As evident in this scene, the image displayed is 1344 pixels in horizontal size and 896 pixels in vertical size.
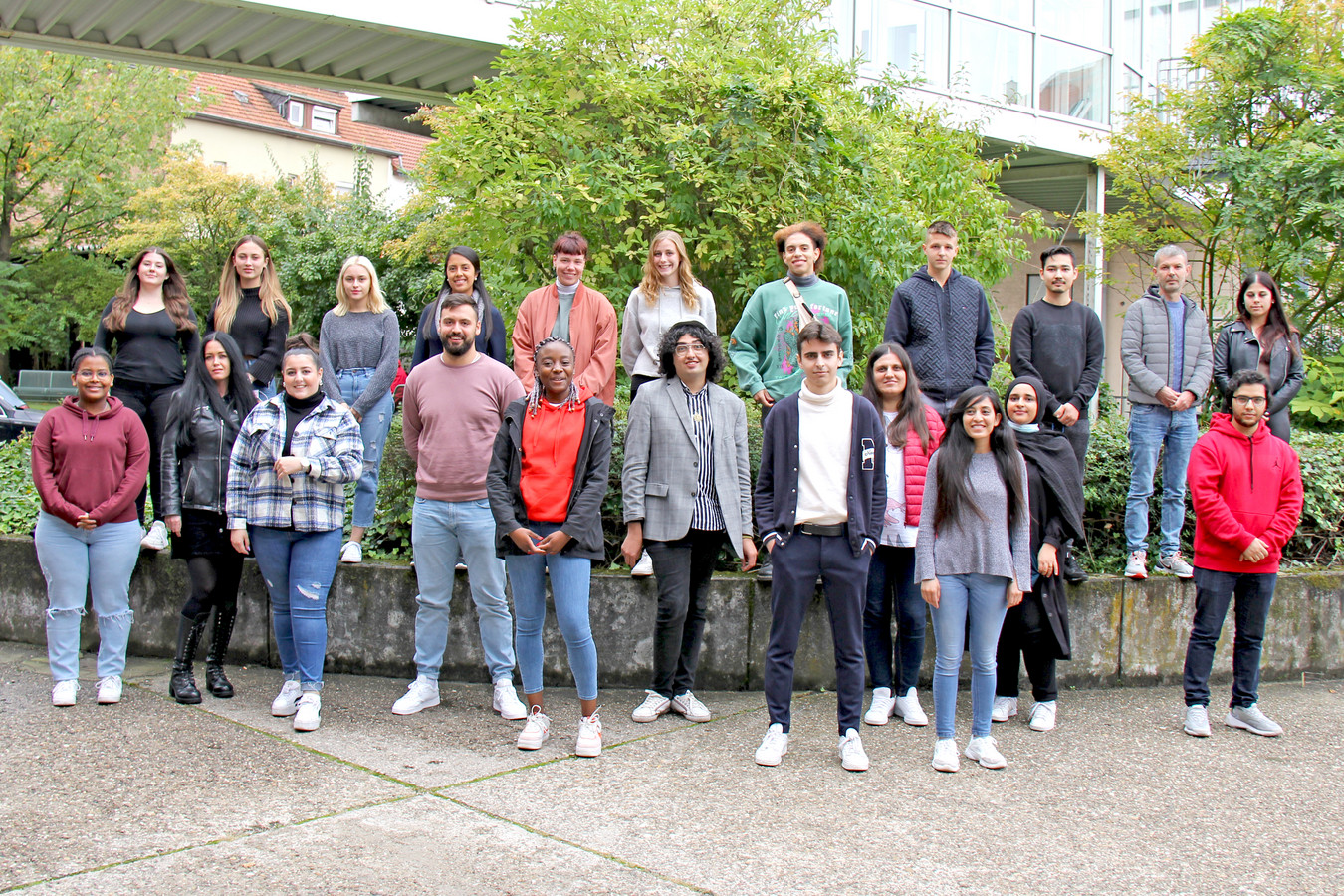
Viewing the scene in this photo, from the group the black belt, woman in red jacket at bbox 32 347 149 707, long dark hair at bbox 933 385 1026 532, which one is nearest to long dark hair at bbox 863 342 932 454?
long dark hair at bbox 933 385 1026 532

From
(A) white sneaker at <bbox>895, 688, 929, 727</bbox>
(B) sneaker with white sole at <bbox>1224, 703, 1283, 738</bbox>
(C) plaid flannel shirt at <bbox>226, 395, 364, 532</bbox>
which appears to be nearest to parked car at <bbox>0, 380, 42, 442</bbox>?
(C) plaid flannel shirt at <bbox>226, 395, 364, 532</bbox>

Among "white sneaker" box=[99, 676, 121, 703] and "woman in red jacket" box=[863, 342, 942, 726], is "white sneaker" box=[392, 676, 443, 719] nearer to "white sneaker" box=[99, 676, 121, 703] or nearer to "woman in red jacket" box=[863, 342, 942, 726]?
"white sneaker" box=[99, 676, 121, 703]

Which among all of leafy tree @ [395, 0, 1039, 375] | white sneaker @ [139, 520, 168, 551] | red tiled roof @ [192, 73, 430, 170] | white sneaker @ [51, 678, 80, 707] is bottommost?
white sneaker @ [51, 678, 80, 707]

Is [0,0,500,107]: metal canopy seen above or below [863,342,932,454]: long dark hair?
above

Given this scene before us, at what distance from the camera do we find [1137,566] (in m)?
Answer: 6.29

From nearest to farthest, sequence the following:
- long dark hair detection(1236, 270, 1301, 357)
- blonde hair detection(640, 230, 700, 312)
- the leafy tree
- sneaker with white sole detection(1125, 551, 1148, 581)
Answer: blonde hair detection(640, 230, 700, 312) → sneaker with white sole detection(1125, 551, 1148, 581) → long dark hair detection(1236, 270, 1301, 357) → the leafy tree

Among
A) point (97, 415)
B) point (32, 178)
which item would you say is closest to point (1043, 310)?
point (97, 415)

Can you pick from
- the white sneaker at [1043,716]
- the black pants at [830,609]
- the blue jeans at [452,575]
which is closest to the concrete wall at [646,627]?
the blue jeans at [452,575]

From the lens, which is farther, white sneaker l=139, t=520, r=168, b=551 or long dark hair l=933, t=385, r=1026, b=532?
white sneaker l=139, t=520, r=168, b=551

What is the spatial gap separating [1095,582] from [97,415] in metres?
5.36

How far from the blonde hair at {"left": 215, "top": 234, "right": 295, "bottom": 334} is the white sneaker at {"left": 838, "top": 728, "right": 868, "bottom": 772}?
400cm

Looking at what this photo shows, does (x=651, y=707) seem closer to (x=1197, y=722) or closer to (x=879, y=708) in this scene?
(x=879, y=708)

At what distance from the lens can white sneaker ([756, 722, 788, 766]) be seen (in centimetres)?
475

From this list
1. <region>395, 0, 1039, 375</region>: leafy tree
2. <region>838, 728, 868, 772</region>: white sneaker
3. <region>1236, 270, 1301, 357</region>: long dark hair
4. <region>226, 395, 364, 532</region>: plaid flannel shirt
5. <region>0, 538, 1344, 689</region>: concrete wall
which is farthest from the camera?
<region>395, 0, 1039, 375</region>: leafy tree
